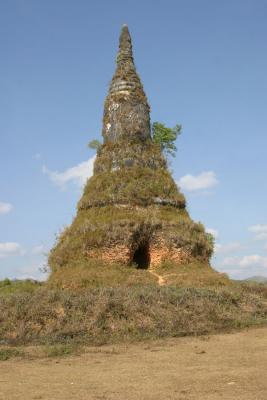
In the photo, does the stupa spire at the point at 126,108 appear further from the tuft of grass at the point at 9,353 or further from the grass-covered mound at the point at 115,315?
the tuft of grass at the point at 9,353

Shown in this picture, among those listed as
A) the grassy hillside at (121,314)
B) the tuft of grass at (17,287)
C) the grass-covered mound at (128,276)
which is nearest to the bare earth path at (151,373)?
the grassy hillside at (121,314)

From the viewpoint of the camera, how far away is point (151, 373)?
8.43 metres

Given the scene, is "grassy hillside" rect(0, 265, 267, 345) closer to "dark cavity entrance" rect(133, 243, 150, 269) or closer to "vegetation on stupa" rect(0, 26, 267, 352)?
"vegetation on stupa" rect(0, 26, 267, 352)

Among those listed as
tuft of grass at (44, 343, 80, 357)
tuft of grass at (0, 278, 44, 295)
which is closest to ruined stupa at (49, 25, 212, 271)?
tuft of grass at (0, 278, 44, 295)

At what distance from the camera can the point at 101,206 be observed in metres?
19.1

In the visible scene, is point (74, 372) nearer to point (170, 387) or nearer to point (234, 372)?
point (170, 387)

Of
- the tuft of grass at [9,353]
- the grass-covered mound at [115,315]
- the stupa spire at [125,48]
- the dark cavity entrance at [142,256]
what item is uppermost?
the stupa spire at [125,48]

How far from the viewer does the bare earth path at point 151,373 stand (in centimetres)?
691

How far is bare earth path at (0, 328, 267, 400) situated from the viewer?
6.91 m

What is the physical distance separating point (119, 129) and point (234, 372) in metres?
14.0

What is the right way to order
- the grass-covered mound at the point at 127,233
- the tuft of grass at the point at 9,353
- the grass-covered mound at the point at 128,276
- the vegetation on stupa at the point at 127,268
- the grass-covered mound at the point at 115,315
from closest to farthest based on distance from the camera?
the tuft of grass at the point at 9,353, the grass-covered mound at the point at 115,315, the vegetation on stupa at the point at 127,268, the grass-covered mound at the point at 128,276, the grass-covered mound at the point at 127,233

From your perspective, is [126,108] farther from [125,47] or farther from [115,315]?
[115,315]

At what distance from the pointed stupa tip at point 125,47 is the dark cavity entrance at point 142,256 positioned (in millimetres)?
8714

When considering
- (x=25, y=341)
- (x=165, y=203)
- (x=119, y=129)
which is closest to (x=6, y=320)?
(x=25, y=341)
